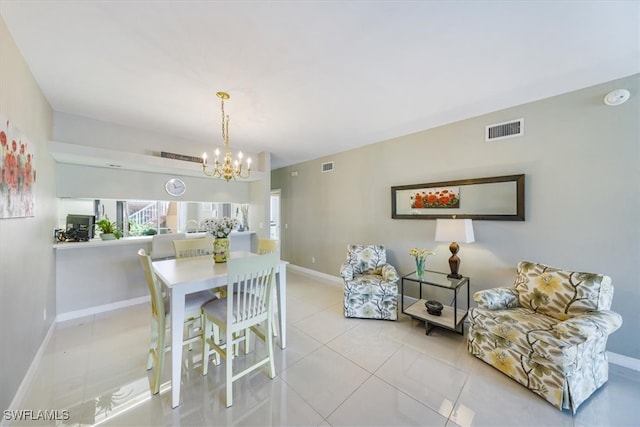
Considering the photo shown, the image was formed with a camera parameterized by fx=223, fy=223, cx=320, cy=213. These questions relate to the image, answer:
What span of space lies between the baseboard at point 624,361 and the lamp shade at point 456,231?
1471 mm

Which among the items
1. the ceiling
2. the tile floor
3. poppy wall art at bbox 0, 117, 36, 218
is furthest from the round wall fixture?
poppy wall art at bbox 0, 117, 36, 218

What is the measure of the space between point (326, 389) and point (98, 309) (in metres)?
3.42

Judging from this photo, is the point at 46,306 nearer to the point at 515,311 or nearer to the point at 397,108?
the point at 397,108

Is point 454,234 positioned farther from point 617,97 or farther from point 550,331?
point 617,97

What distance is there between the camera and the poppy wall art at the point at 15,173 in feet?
4.66

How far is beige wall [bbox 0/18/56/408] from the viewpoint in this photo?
148cm

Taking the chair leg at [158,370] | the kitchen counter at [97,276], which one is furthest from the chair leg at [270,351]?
the kitchen counter at [97,276]

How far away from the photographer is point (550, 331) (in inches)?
68.6

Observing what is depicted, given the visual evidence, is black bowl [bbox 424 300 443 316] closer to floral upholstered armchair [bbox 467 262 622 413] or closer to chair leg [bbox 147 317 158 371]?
floral upholstered armchair [bbox 467 262 622 413]

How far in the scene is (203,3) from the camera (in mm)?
1355

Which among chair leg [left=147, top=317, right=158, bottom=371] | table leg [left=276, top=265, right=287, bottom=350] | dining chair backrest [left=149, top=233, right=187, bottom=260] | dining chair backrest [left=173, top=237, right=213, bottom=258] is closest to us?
chair leg [left=147, top=317, right=158, bottom=371]

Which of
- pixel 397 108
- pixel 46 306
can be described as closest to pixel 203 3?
pixel 397 108

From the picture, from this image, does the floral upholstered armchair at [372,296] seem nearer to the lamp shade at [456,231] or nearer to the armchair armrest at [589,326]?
the lamp shade at [456,231]

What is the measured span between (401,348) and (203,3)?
324 cm
